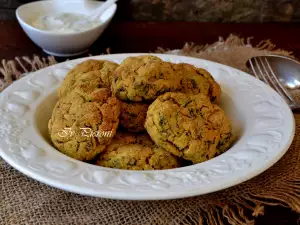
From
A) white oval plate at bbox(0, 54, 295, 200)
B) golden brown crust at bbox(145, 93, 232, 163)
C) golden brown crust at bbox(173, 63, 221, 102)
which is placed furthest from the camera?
golden brown crust at bbox(173, 63, 221, 102)

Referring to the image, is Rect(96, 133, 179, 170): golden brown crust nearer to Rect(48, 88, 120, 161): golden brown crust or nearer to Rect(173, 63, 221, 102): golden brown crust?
Rect(48, 88, 120, 161): golden brown crust

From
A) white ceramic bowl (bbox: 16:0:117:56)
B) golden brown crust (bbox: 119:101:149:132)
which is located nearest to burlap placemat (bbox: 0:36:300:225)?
golden brown crust (bbox: 119:101:149:132)

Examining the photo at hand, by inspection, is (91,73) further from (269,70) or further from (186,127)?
(269,70)

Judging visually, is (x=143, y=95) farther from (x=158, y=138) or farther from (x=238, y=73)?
(x=238, y=73)

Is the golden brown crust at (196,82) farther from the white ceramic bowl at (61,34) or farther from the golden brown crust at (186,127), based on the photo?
the white ceramic bowl at (61,34)

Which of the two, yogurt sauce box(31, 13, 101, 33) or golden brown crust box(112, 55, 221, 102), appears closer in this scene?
golden brown crust box(112, 55, 221, 102)

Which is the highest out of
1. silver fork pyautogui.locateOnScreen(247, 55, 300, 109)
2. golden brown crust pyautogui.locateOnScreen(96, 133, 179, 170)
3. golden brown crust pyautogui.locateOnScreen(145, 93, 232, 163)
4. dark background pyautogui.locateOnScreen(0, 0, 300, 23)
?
golden brown crust pyautogui.locateOnScreen(145, 93, 232, 163)
